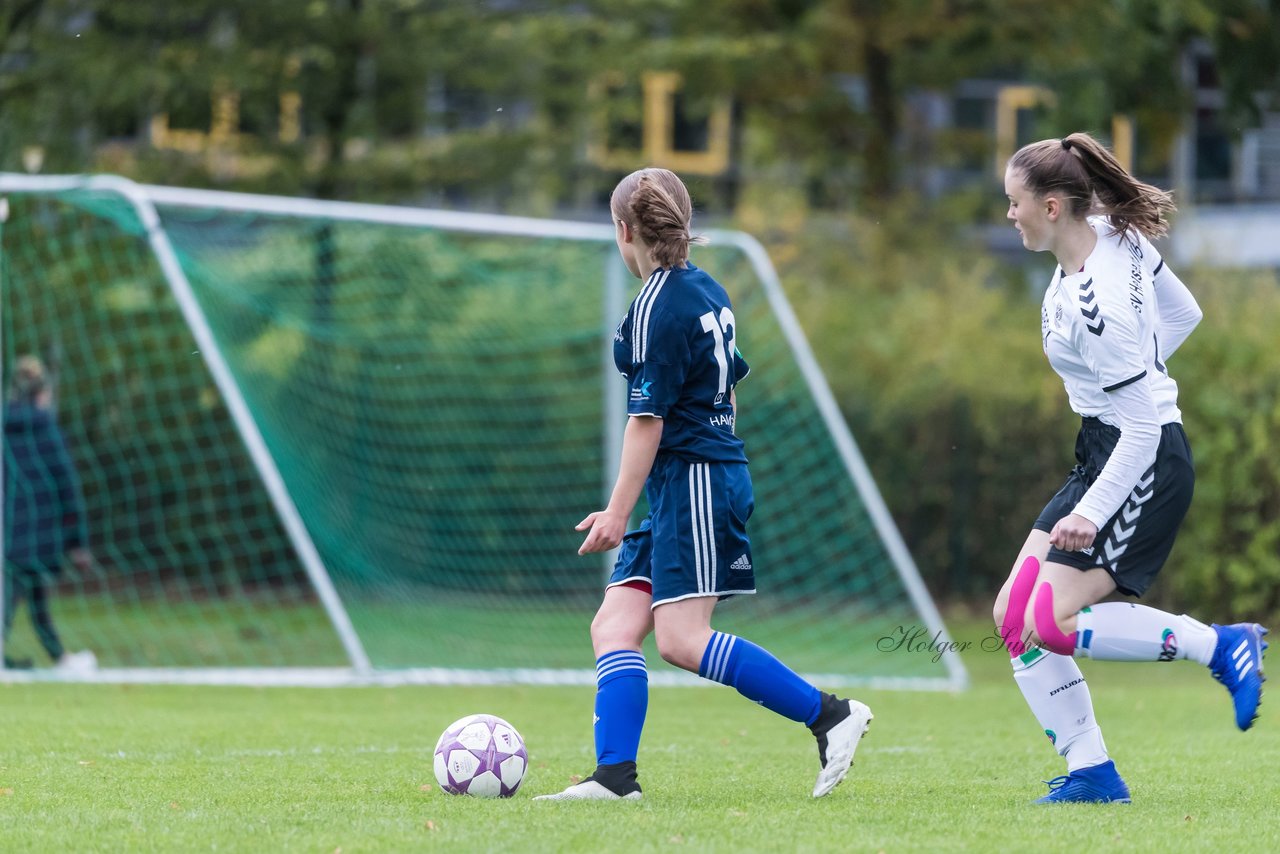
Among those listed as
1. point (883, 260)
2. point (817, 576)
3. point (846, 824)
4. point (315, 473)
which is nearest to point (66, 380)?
point (315, 473)

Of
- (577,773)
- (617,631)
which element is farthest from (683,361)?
(577,773)

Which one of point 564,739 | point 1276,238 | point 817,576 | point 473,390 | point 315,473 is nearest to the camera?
point 564,739

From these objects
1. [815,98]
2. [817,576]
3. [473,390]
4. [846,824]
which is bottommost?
[817,576]

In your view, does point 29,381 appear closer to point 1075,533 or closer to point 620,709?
point 620,709

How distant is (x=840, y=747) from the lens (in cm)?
501

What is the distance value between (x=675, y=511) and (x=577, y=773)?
4.65 ft

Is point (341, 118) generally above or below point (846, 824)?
above

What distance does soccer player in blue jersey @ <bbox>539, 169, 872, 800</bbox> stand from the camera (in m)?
4.87

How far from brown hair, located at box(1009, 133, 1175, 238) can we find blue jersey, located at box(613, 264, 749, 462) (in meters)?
1.02

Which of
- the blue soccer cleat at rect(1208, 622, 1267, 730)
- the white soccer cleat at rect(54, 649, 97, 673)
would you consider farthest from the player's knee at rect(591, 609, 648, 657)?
the white soccer cleat at rect(54, 649, 97, 673)

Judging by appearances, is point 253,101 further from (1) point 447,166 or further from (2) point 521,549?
(2) point 521,549

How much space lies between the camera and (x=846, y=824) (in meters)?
4.55

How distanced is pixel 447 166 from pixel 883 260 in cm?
494

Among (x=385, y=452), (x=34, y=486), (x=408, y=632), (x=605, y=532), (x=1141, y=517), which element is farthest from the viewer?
(x=385, y=452)
